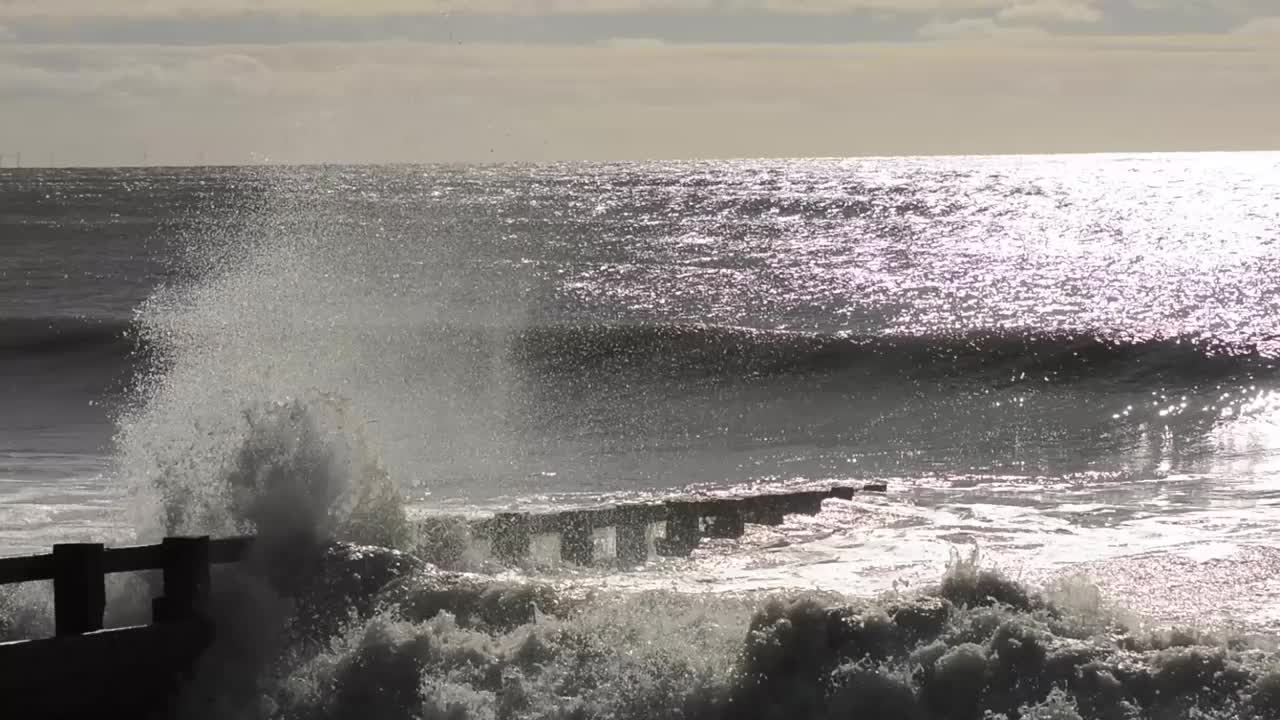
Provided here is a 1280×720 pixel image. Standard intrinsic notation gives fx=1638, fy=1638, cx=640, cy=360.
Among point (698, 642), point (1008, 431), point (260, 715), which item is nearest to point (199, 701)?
point (260, 715)

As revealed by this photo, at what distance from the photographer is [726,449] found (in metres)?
23.3

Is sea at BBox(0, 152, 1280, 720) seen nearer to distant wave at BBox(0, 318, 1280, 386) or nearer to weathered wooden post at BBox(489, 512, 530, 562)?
distant wave at BBox(0, 318, 1280, 386)

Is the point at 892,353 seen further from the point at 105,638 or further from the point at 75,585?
the point at 75,585

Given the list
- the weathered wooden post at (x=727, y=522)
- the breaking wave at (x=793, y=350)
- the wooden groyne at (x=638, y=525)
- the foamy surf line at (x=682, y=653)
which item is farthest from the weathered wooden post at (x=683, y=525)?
the breaking wave at (x=793, y=350)

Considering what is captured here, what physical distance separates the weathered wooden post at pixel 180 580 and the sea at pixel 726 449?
0.63 meters

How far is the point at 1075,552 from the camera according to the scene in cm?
1446

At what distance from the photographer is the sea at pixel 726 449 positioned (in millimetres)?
9141

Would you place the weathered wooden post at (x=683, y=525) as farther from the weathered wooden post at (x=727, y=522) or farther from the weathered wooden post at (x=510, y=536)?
the weathered wooden post at (x=510, y=536)

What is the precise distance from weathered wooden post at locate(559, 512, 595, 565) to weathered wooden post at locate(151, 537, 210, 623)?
4661 mm

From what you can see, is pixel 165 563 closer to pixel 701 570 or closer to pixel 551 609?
pixel 551 609

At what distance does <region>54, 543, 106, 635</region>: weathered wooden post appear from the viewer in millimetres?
9438

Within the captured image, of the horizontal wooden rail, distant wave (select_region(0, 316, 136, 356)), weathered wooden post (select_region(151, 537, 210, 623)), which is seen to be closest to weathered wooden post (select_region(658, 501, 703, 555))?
the horizontal wooden rail

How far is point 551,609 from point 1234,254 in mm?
66660

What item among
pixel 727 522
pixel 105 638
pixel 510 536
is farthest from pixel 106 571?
pixel 727 522
